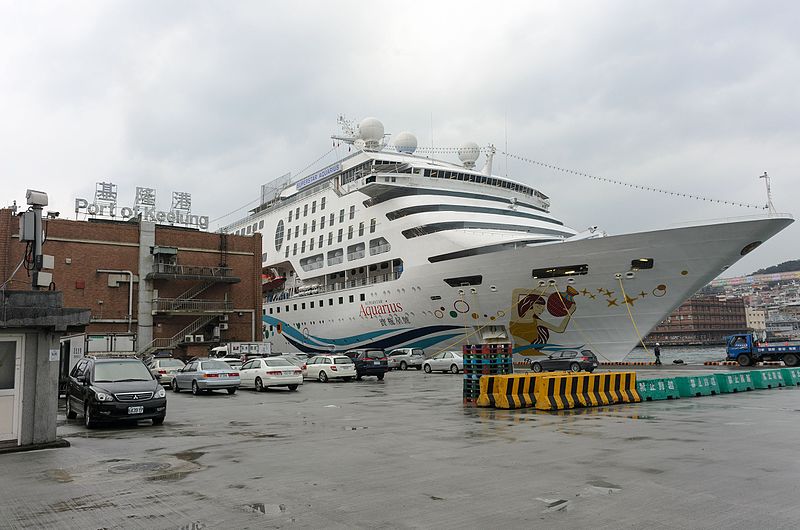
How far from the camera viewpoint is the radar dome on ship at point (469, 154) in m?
44.7

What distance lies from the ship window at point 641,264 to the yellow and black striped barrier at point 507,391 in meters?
12.8

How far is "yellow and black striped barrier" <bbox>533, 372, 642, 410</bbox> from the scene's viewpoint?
14406 mm

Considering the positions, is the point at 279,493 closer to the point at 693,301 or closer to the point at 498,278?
the point at 498,278

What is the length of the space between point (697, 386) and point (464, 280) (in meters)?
14.3

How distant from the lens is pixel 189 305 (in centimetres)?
4022

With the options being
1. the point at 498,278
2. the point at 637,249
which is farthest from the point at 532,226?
the point at 637,249

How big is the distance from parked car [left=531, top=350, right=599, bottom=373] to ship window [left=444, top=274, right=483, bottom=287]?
194 inches

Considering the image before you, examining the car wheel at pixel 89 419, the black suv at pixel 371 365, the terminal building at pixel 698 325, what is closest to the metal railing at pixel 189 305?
the black suv at pixel 371 365

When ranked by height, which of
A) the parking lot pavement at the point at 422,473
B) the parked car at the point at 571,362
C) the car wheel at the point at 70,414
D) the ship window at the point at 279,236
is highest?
the ship window at the point at 279,236

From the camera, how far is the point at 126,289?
3856 centimetres

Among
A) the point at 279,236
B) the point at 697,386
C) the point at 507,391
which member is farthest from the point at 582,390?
the point at 279,236

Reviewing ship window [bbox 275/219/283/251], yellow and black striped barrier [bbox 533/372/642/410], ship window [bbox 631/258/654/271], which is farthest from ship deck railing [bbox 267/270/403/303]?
yellow and black striped barrier [bbox 533/372/642/410]

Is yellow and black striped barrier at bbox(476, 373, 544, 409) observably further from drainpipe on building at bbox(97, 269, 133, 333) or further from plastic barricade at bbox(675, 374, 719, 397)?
drainpipe on building at bbox(97, 269, 133, 333)

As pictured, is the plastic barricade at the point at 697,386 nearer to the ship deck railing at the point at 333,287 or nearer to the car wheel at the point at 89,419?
the car wheel at the point at 89,419
